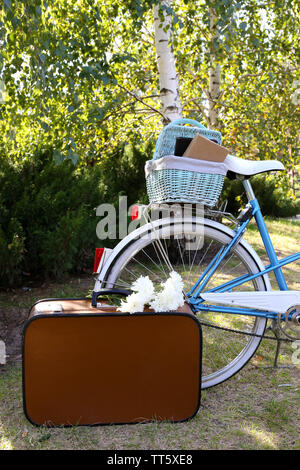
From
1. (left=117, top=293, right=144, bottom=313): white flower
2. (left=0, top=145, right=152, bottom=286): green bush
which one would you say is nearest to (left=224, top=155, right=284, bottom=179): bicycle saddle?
(left=117, top=293, right=144, bottom=313): white flower

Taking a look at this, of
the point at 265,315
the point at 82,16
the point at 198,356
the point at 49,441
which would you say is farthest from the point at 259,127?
the point at 49,441

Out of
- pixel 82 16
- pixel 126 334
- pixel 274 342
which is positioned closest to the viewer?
pixel 126 334

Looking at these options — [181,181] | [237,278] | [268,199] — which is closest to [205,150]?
[181,181]

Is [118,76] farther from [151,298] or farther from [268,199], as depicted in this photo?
[268,199]

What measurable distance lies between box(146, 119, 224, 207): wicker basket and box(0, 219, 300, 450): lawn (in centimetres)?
99

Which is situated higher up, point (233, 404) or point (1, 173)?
point (1, 173)

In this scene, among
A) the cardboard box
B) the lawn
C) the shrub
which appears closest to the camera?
the lawn

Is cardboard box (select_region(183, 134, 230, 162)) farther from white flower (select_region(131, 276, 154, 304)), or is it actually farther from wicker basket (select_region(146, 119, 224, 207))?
white flower (select_region(131, 276, 154, 304))

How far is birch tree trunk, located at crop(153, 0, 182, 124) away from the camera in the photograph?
4.28 meters

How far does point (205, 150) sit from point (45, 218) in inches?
78.0

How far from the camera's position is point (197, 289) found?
2334 mm

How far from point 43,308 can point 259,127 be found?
4.21m
